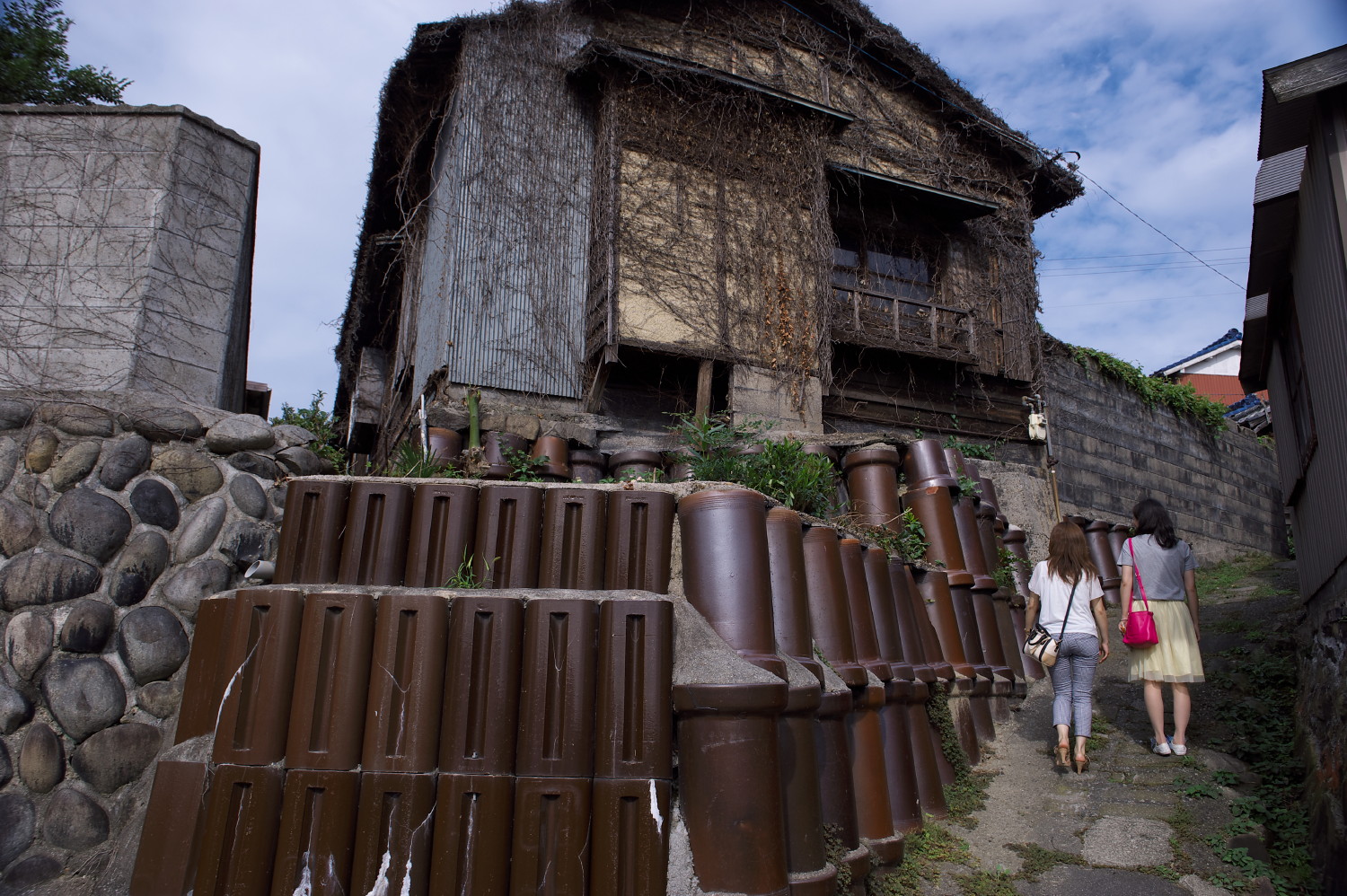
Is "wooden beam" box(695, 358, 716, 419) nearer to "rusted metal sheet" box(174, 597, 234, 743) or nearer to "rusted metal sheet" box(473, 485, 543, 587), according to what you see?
"rusted metal sheet" box(473, 485, 543, 587)

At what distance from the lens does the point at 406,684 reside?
318 cm

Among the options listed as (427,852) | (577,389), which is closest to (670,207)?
(577,389)

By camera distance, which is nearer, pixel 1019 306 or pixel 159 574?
pixel 159 574

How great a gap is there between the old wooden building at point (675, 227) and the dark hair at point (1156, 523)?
4.84m

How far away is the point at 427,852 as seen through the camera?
9.84ft

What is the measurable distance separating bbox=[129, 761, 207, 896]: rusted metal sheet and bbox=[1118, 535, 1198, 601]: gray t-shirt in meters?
5.00

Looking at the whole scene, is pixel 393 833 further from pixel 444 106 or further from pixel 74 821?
pixel 444 106

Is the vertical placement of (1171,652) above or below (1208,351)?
below

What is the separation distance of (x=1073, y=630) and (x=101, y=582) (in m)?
5.11

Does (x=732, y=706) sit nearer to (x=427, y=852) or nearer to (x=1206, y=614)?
(x=427, y=852)

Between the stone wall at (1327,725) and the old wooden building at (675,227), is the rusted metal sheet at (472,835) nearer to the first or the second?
the stone wall at (1327,725)

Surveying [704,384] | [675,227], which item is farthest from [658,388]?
[675,227]

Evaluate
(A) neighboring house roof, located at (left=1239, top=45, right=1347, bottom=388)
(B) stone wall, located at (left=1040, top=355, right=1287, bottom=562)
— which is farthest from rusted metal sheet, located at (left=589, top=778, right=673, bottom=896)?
(B) stone wall, located at (left=1040, top=355, right=1287, bottom=562)

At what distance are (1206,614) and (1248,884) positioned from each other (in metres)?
5.40
